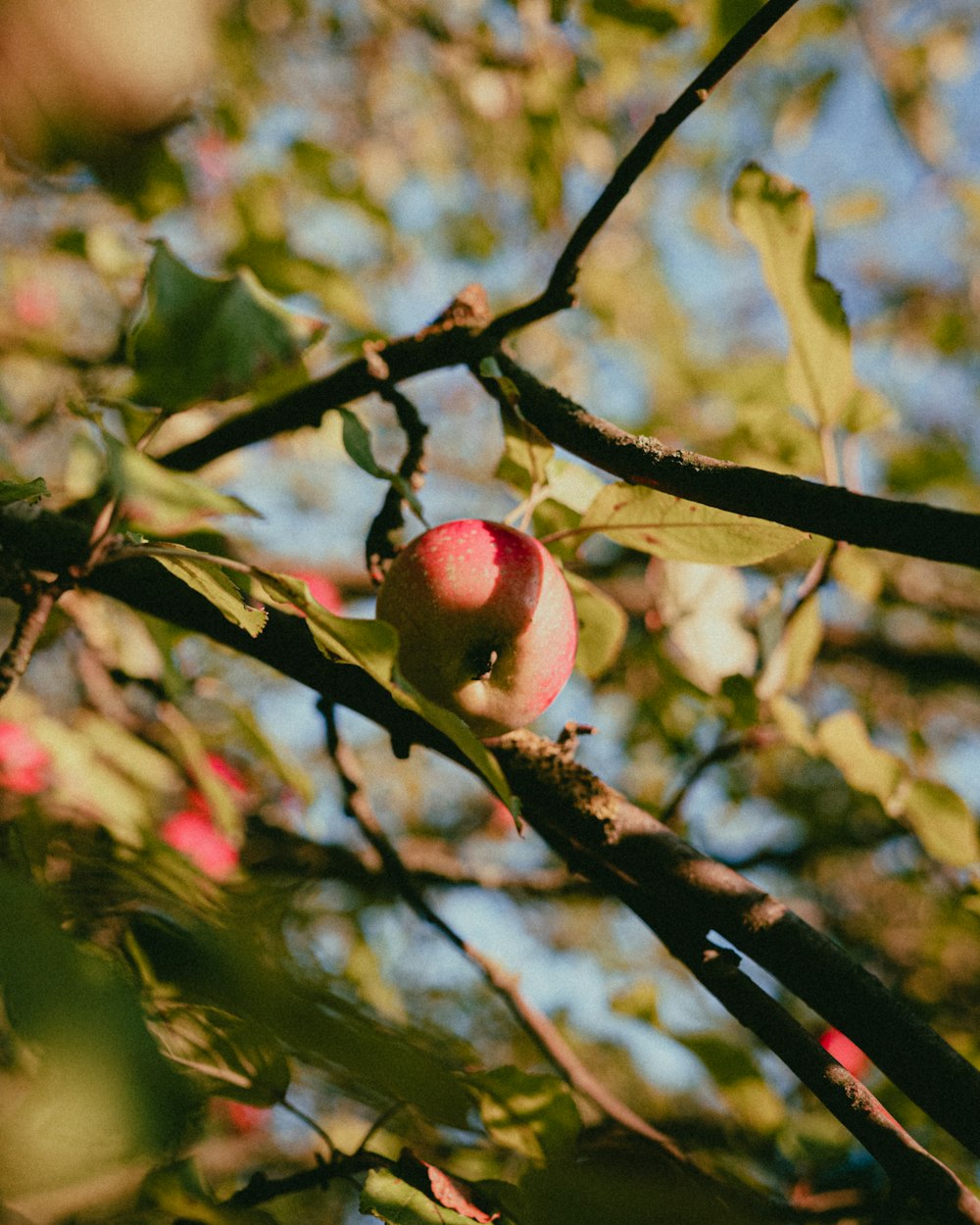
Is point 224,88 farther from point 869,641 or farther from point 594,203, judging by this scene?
point 869,641

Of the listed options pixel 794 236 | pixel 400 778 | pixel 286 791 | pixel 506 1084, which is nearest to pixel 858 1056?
pixel 506 1084

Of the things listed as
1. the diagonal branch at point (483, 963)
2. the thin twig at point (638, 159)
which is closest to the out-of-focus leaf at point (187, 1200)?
the diagonal branch at point (483, 963)

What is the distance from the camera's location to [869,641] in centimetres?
249

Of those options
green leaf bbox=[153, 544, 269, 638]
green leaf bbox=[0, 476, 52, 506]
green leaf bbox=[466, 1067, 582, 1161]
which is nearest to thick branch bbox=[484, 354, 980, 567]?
green leaf bbox=[153, 544, 269, 638]

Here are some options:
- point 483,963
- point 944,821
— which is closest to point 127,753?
point 483,963

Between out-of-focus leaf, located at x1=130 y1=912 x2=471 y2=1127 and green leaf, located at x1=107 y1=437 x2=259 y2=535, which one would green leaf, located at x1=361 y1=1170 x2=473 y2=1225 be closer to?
out-of-focus leaf, located at x1=130 y1=912 x2=471 y2=1127

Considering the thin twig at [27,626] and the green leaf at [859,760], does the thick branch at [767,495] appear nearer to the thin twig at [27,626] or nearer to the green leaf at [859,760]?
the thin twig at [27,626]

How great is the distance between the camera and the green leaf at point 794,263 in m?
0.94

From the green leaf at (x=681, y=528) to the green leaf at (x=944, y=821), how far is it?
58cm

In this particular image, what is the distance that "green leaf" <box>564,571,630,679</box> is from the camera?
0.98m

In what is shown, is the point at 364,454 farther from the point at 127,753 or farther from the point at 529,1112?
the point at 127,753

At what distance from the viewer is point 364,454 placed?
763 mm

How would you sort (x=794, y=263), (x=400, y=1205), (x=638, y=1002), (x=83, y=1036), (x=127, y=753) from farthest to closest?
(x=127, y=753)
(x=638, y=1002)
(x=794, y=263)
(x=400, y=1205)
(x=83, y=1036)

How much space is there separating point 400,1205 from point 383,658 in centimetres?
42
